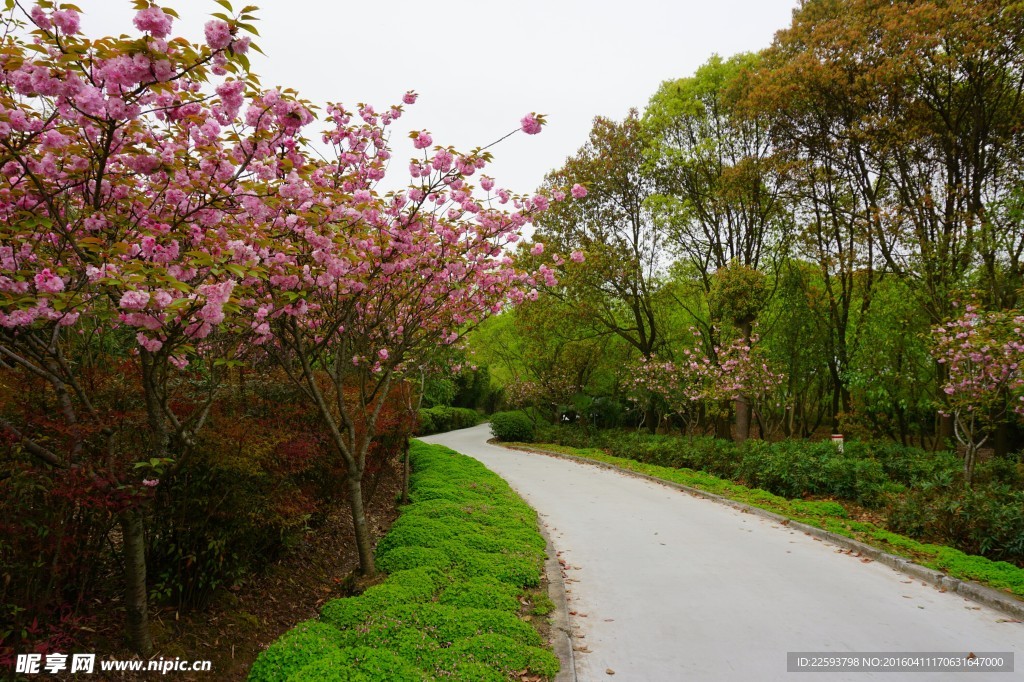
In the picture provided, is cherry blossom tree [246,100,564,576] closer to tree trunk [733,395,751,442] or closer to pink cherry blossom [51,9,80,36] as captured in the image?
pink cherry blossom [51,9,80,36]

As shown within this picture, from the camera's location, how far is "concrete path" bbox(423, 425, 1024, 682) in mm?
4035

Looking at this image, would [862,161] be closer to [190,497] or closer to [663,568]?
[663,568]

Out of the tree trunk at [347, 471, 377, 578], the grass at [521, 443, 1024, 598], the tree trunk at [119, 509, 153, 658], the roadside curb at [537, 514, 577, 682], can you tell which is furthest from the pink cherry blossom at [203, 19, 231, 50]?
the grass at [521, 443, 1024, 598]

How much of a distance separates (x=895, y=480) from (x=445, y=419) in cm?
2500

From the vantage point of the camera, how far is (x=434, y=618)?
169 inches

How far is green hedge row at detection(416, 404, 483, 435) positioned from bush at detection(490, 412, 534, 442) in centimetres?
363

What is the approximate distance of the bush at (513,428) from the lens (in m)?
25.4

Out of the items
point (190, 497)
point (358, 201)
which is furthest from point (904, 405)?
point (190, 497)

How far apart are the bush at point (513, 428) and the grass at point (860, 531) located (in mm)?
12304

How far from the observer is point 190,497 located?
4.05 m

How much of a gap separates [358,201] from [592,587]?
14.6 feet

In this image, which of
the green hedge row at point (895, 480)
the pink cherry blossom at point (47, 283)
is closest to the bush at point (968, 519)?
the green hedge row at point (895, 480)

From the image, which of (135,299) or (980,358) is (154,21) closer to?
(135,299)

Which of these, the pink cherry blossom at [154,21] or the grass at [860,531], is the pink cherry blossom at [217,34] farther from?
the grass at [860,531]
